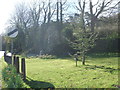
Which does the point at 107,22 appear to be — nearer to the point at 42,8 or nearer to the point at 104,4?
the point at 104,4

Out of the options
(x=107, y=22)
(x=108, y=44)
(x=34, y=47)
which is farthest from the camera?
(x=34, y=47)

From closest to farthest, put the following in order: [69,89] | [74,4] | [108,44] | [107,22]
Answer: [69,89] → [108,44] → [107,22] → [74,4]

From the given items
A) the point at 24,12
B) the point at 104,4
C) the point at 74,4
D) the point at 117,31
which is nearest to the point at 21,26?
the point at 24,12

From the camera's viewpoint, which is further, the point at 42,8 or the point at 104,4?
the point at 42,8

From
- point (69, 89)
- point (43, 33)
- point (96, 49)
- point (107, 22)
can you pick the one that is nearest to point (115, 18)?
point (107, 22)

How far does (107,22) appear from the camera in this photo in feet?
81.6

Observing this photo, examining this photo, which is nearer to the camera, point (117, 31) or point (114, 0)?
point (117, 31)

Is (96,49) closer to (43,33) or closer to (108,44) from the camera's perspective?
(108,44)

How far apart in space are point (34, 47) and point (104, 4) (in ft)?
47.9

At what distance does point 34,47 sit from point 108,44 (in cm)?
1395

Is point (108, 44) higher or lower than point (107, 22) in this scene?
lower

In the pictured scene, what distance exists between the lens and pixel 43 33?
3075 centimetres

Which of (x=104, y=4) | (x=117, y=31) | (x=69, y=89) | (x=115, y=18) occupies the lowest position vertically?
(x=69, y=89)

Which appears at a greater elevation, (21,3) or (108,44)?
(21,3)
